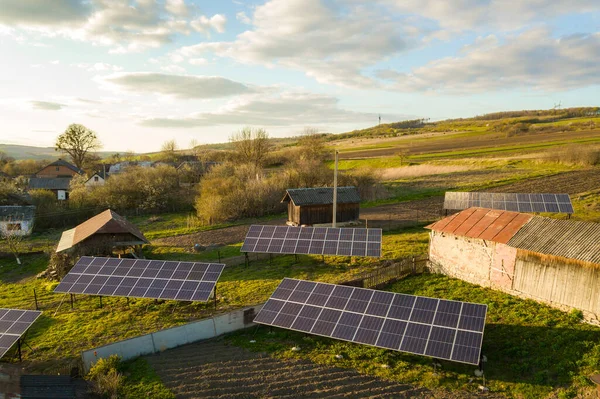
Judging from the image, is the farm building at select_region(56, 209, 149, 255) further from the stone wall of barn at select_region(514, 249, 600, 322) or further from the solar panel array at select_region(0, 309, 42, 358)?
the stone wall of barn at select_region(514, 249, 600, 322)

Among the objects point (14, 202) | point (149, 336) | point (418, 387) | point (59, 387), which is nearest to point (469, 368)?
point (418, 387)

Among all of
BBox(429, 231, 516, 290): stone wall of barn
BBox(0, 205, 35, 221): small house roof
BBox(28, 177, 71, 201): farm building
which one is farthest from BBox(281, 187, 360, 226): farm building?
BBox(28, 177, 71, 201): farm building

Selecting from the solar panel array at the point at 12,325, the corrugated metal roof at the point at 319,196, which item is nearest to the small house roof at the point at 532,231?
the corrugated metal roof at the point at 319,196

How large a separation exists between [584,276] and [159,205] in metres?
49.1

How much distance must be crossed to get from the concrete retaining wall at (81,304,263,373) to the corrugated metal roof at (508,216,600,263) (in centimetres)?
1379

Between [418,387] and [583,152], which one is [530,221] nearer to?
[418,387]

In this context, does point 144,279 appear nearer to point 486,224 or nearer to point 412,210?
point 486,224

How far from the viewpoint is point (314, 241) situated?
26766mm

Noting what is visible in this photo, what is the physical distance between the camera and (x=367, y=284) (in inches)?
832

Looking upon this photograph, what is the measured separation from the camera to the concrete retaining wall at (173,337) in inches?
599

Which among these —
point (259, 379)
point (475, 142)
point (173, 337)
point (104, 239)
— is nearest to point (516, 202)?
point (259, 379)

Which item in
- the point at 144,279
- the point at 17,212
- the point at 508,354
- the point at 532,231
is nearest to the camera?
the point at 508,354

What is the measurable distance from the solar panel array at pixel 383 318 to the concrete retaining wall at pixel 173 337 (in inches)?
49.8

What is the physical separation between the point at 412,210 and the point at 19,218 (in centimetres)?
4531
